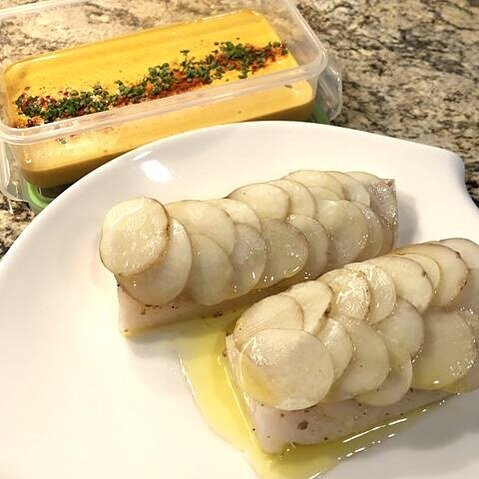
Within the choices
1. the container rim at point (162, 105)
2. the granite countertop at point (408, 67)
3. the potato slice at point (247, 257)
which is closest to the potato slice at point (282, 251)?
the potato slice at point (247, 257)

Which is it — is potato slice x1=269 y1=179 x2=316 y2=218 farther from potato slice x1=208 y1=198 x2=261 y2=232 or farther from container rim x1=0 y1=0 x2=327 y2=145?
container rim x1=0 y1=0 x2=327 y2=145

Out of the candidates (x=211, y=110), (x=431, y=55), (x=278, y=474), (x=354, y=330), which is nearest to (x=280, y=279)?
(x=354, y=330)

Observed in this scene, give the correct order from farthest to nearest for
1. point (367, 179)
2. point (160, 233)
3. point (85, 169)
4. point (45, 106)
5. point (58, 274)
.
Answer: point (45, 106), point (85, 169), point (367, 179), point (58, 274), point (160, 233)

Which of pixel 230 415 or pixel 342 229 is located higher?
pixel 342 229

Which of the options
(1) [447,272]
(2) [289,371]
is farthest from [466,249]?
(2) [289,371]

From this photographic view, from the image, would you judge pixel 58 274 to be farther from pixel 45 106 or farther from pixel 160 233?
pixel 45 106

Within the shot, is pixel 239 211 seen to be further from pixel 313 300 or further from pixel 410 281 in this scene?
pixel 410 281

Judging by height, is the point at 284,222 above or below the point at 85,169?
above

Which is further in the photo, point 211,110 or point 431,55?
point 431,55
